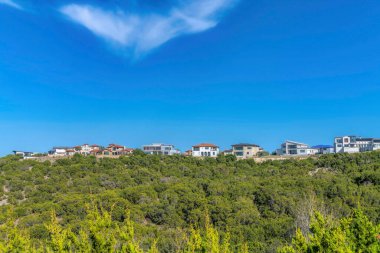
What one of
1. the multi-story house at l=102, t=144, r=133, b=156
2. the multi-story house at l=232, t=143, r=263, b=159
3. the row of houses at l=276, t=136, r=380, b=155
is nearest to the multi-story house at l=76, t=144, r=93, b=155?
the multi-story house at l=102, t=144, r=133, b=156

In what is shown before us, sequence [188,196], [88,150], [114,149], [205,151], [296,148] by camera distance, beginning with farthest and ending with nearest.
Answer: [88,150] → [114,149] → [205,151] → [296,148] → [188,196]

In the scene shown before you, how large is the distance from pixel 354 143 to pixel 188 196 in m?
51.6

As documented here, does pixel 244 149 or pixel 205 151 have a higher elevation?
pixel 244 149

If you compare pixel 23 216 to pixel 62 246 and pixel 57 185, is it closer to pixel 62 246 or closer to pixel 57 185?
pixel 57 185

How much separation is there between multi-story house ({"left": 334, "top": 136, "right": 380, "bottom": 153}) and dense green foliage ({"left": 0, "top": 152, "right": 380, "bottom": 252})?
80.2 feet

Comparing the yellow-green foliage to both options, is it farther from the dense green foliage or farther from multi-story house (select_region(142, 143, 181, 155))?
multi-story house (select_region(142, 143, 181, 155))

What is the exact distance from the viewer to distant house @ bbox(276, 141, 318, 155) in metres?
67.8

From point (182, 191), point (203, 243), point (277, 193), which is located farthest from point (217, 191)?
point (203, 243)

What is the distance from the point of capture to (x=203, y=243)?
8555mm

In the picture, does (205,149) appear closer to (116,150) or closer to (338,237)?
(116,150)

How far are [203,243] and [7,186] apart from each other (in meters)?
34.2

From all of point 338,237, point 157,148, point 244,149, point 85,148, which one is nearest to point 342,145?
point 244,149

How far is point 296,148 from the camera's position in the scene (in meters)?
68.4

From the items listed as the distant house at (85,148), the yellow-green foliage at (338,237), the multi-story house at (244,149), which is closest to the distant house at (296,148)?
the multi-story house at (244,149)
